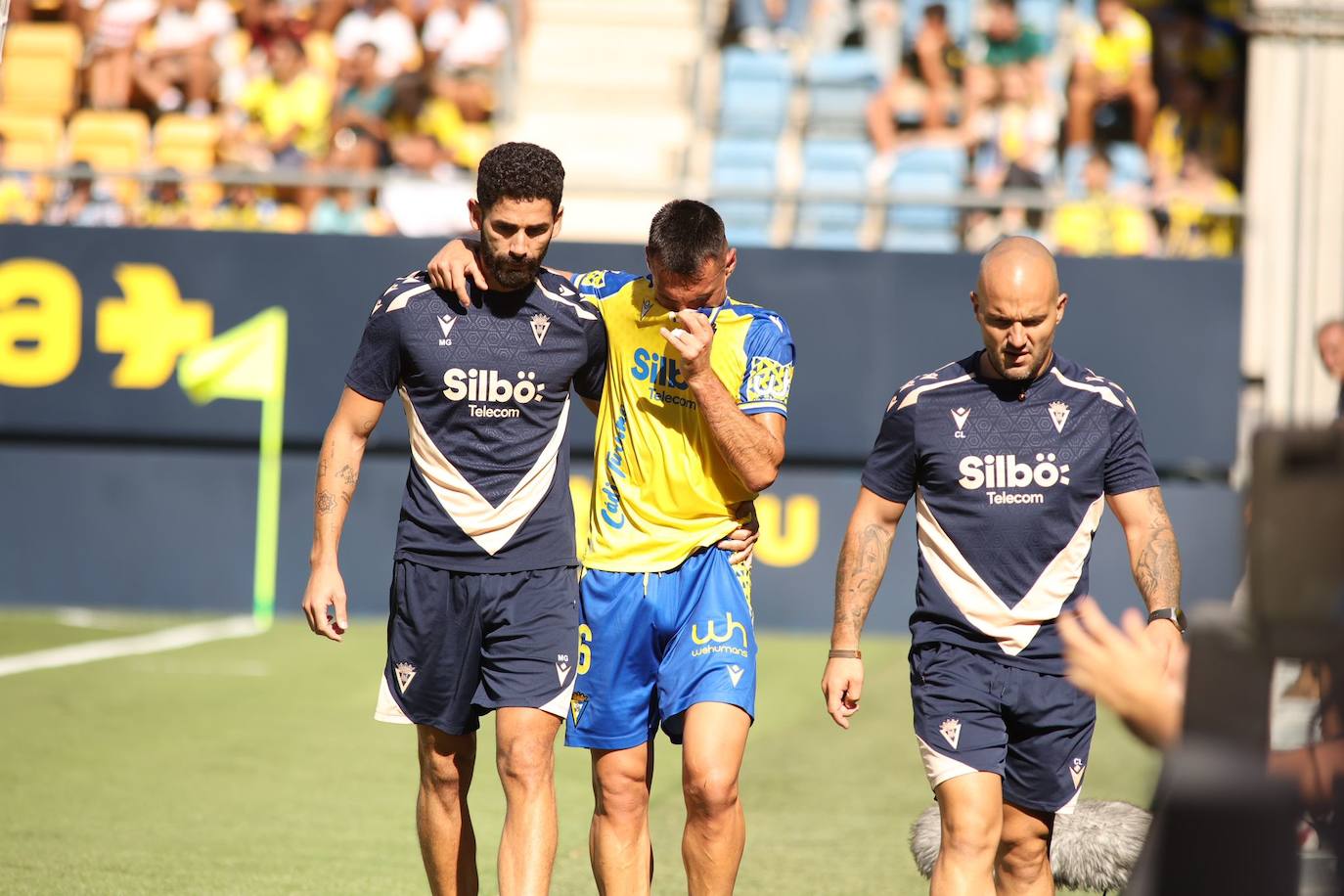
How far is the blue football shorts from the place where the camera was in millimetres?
5426

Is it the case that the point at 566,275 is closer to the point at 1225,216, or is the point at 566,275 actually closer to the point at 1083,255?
the point at 1083,255

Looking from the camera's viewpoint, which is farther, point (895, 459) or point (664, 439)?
point (664, 439)

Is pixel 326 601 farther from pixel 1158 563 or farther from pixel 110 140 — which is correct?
pixel 110 140

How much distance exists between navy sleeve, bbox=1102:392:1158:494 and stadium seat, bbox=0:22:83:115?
1360 cm

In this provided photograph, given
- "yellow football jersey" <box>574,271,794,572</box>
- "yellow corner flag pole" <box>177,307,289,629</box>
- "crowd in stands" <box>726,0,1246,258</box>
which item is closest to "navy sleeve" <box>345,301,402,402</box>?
"yellow football jersey" <box>574,271,794,572</box>

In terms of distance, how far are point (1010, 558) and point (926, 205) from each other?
9498mm

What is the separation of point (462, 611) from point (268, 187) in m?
9.89

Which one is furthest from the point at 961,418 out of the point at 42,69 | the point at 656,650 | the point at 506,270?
the point at 42,69

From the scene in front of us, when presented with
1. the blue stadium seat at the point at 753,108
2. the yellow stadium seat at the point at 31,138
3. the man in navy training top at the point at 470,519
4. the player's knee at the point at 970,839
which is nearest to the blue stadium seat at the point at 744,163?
the blue stadium seat at the point at 753,108

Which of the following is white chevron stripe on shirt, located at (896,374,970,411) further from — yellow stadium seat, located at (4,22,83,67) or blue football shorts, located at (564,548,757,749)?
yellow stadium seat, located at (4,22,83,67)

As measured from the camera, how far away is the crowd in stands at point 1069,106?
568 inches

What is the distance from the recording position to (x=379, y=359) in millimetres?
5504

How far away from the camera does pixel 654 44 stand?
18.0 metres

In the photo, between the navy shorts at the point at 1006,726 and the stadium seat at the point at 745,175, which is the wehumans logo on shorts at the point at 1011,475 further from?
the stadium seat at the point at 745,175
